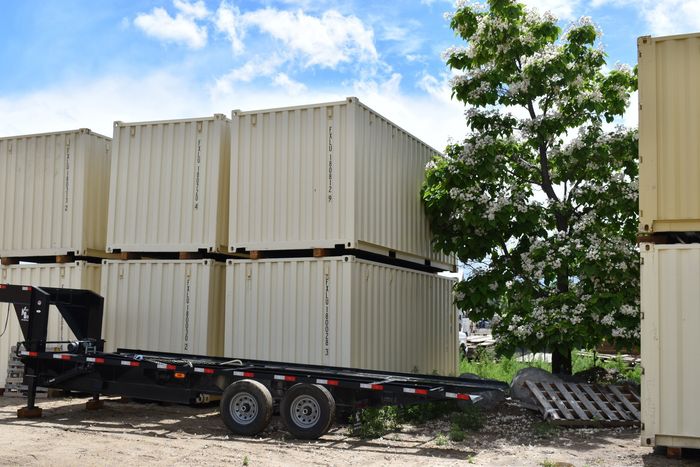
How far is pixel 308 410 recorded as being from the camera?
945cm

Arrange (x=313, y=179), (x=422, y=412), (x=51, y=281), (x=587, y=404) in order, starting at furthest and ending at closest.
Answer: (x=51, y=281), (x=313, y=179), (x=422, y=412), (x=587, y=404)

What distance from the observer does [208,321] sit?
12602 mm

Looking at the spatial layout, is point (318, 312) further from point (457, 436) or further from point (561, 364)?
point (561, 364)

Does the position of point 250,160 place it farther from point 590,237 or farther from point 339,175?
point 590,237

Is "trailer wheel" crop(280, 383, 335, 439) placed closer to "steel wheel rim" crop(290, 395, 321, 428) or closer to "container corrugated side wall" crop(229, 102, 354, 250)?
"steel wheel rim" crop(290, 395, 321, 428)

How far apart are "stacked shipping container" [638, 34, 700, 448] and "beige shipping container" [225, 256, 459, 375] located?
14.3ft

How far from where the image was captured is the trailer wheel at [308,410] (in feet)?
30.4

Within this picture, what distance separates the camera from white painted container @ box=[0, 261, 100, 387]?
13.6 meters

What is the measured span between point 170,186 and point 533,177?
6.37m

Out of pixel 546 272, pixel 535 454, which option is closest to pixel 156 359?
pixel 535 454

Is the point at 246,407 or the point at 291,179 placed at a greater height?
the point at 291,179

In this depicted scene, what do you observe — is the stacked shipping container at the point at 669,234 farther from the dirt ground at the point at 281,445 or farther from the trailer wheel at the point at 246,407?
the trailer wheel at the point at 246,407

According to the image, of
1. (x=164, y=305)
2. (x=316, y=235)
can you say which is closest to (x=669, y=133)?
(x=316, y=235)

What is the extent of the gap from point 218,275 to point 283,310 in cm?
158
